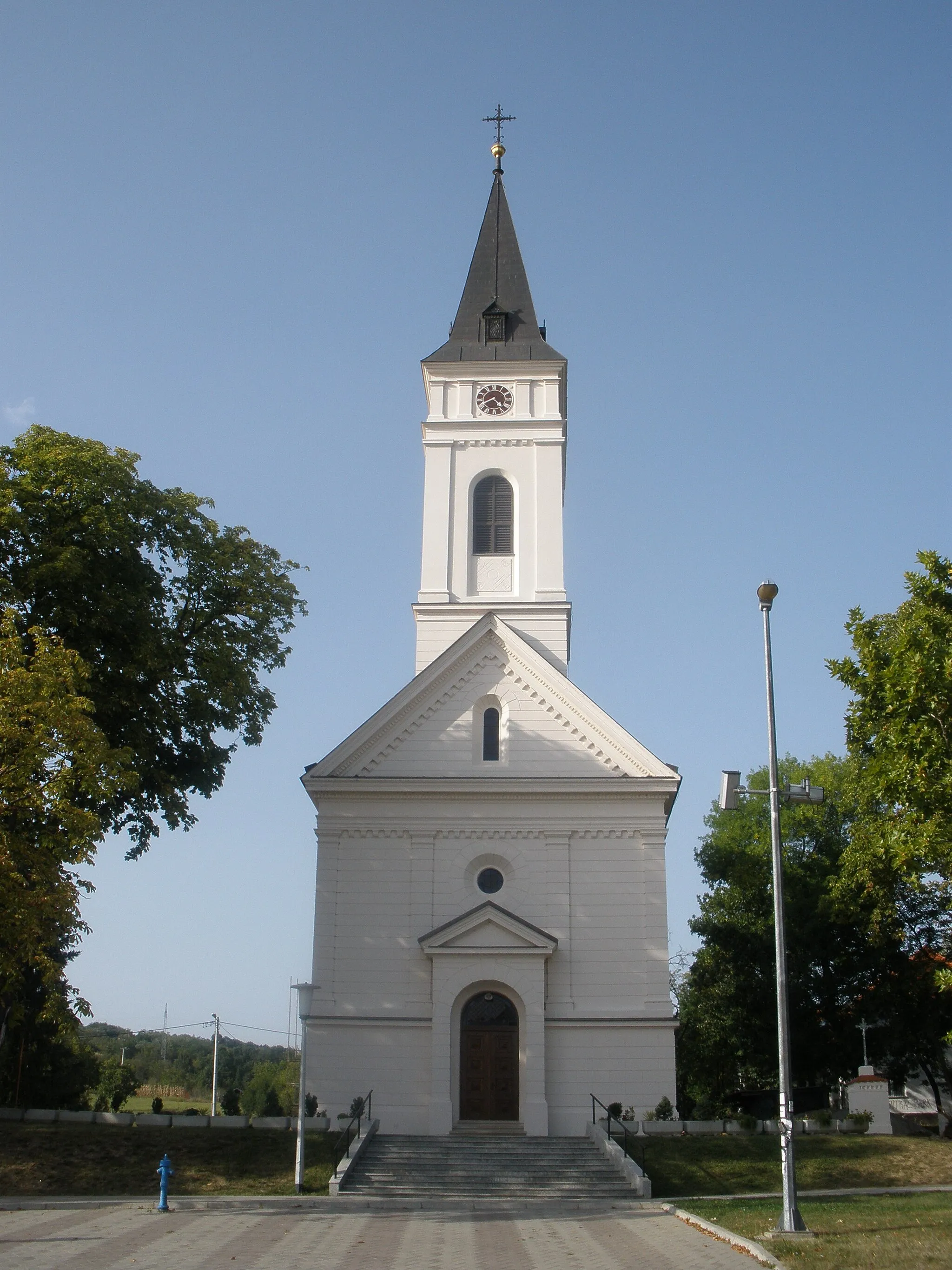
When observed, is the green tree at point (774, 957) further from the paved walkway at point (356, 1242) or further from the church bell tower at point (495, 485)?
the paved walkway at point (356, 1242)

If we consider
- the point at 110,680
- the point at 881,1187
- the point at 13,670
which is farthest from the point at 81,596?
the point at 881,1187

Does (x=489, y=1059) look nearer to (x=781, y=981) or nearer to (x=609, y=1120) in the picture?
(x=609, y=1120)

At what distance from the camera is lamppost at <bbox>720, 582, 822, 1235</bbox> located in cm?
1644

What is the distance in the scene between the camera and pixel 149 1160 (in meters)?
23.2

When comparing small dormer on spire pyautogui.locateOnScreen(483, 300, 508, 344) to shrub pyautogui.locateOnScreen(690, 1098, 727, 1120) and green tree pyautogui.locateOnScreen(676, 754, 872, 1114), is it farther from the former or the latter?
shrub pyautogui.locateOnScreen(690, 1098, 727, 1120)

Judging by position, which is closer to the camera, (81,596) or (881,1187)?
(881,1187)

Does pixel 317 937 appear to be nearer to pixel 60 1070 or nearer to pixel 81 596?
pixel 81 596

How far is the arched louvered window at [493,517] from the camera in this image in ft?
120

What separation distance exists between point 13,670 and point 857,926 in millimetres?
26537

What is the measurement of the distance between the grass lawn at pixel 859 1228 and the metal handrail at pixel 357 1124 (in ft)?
23.8

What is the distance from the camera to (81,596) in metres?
24.9

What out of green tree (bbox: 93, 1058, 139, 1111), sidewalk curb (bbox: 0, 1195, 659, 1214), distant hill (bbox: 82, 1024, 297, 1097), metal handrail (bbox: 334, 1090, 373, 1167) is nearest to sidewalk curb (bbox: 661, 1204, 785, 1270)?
sidewalk curb (bbox: 0, 1195, 659, 1214)

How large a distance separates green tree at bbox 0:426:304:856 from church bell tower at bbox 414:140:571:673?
26.0ft

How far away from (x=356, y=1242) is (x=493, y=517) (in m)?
23.5
